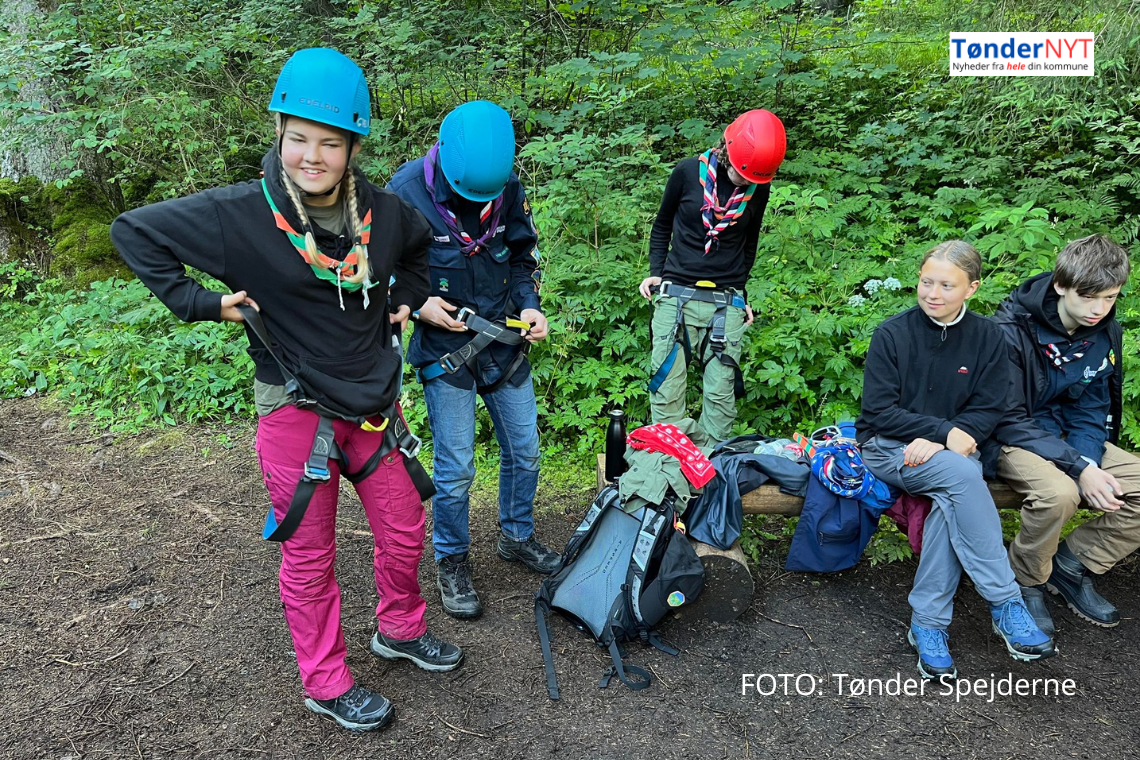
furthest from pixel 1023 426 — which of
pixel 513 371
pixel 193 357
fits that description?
pixel 193 357

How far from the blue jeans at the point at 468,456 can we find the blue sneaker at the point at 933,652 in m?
1.87

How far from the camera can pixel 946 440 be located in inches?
131

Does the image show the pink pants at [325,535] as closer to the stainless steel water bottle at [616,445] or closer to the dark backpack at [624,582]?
the dark backpack at [624,582]

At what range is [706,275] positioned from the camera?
4336 mm

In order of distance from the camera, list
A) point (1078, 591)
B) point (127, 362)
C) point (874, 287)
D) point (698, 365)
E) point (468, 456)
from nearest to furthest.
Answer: point (468, 456), point (1078, 591), point (698, 365), point (874, 287), point (127, 362)

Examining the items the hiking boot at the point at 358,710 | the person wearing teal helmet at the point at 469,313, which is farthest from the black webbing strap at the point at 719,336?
the hiking boot at the point at 358,710

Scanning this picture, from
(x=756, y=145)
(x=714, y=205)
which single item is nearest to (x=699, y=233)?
(x=714, y=205)

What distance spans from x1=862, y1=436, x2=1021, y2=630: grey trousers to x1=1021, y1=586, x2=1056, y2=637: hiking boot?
380mm

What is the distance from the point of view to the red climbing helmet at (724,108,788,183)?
12.9 feet

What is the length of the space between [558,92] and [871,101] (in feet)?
12.0

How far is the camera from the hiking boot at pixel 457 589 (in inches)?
135

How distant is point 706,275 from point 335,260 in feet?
8.30

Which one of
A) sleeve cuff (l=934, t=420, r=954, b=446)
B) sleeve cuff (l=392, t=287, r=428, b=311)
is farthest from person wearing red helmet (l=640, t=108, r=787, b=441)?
sleeve cuff (l=392, t=287, r=428, b=311)

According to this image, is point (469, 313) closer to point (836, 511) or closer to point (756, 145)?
point (756, 145)
